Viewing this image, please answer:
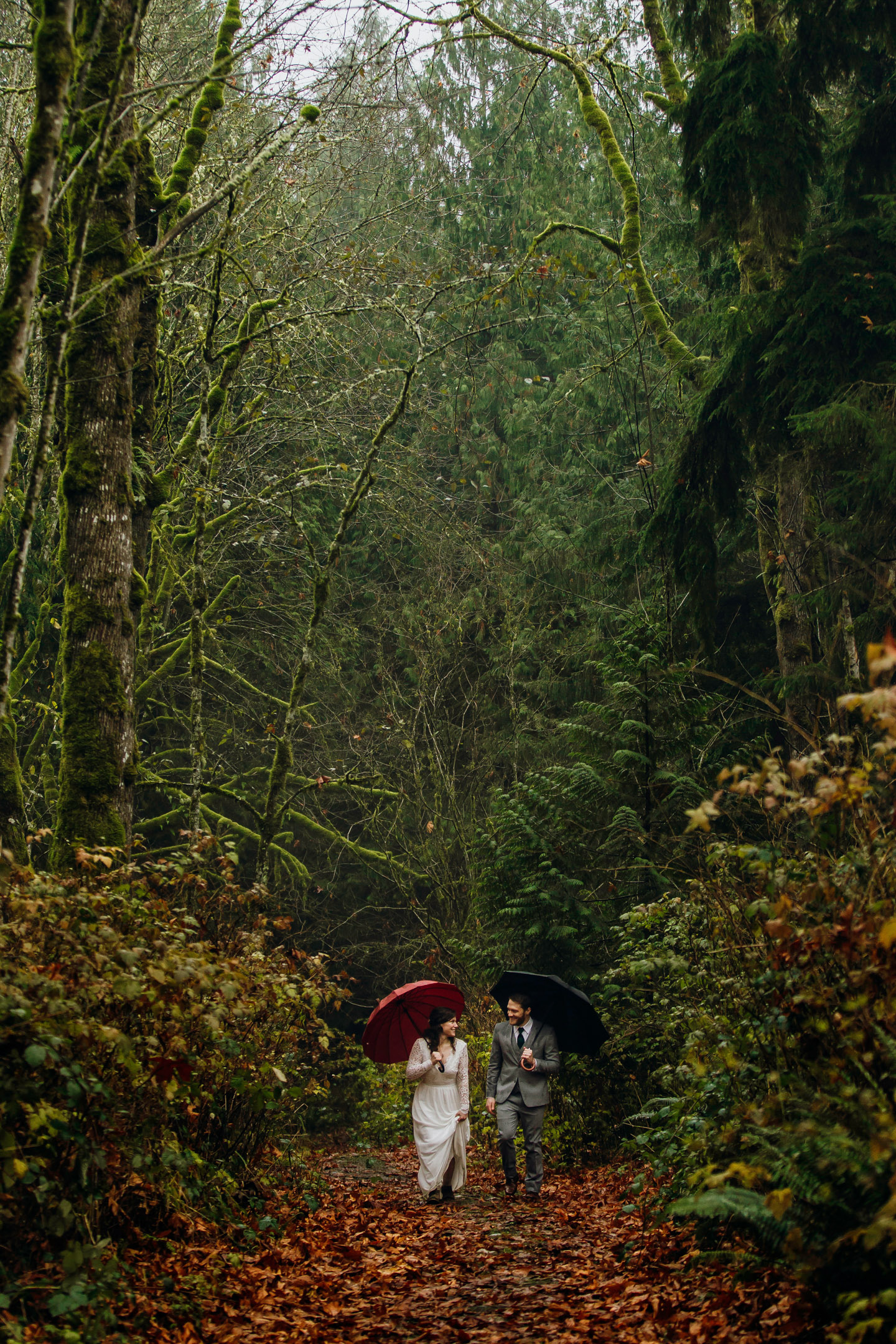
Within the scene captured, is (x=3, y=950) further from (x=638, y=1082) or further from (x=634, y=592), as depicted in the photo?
(x=634, y=592)

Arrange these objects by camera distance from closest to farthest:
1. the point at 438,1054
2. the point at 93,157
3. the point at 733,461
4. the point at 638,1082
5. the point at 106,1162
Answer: the point at 106,1162 → the point at 93,157 → the point at 438,1054 → the point at 638,1082 → the point at 733,461

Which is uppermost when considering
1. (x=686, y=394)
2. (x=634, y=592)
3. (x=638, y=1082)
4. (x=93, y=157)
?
(x=686, y=394)

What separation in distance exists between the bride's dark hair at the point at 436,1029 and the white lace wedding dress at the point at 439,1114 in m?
0.10

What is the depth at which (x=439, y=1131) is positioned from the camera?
28.6 feet

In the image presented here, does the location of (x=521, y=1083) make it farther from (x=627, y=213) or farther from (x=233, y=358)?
(x=627, y=213)

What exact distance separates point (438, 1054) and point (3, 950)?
198 inches

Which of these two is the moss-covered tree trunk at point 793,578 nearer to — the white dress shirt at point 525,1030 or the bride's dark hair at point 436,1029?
the white dress shirt at point 525,1030

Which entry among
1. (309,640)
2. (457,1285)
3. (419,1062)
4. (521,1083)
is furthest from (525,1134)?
(309,640)

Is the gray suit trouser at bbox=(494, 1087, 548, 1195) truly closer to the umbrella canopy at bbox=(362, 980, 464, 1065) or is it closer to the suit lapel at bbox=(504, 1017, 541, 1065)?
the suit lapel at bbox=(504, 1017, 541, 1065)

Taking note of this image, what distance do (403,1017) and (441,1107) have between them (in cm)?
98

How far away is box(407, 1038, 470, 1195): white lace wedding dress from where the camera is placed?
28.5 ft

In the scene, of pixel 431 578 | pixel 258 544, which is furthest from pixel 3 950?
pixel 431 578

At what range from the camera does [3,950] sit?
15.3ft

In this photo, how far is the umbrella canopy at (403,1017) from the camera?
9.24 m
